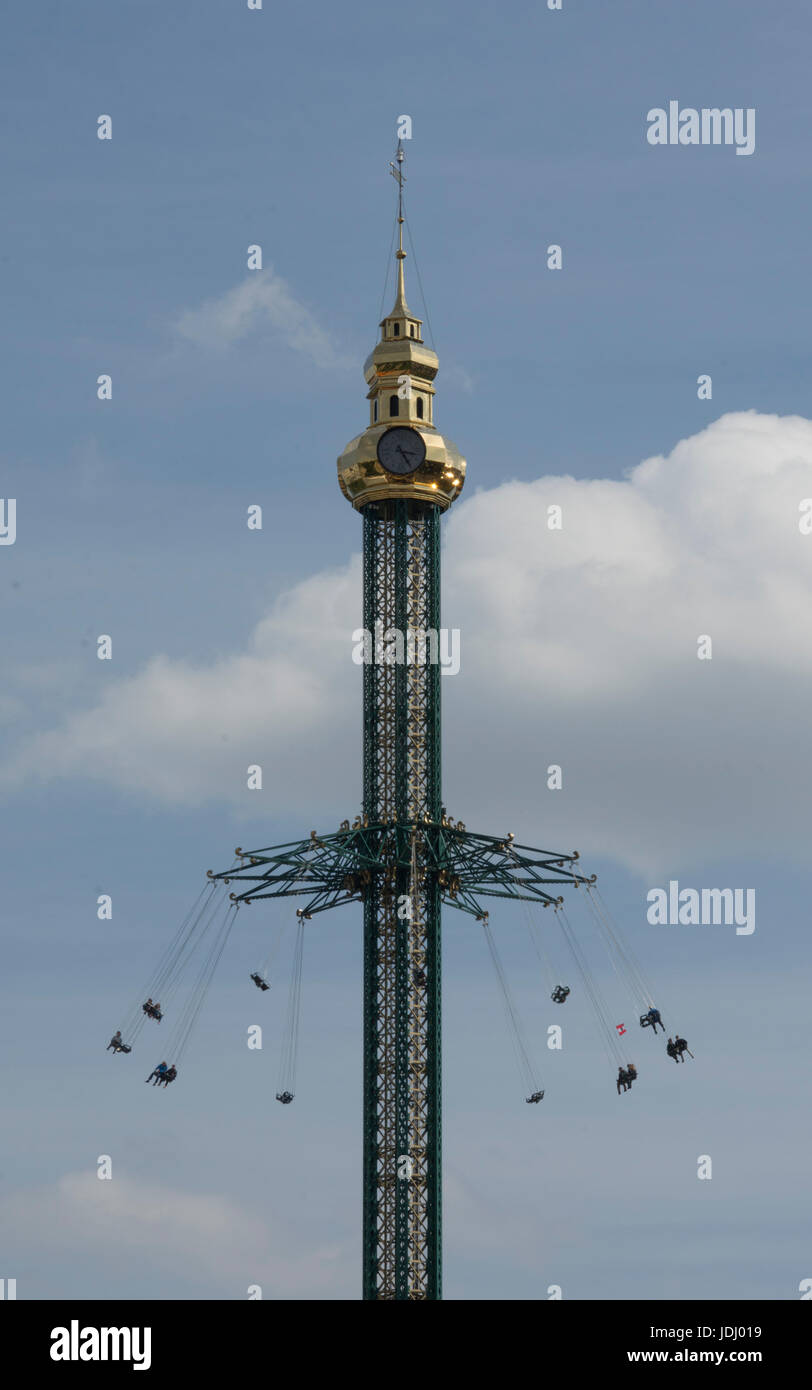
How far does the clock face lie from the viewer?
142750 millimetres

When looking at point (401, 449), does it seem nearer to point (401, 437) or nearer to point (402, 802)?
point (401, 437)

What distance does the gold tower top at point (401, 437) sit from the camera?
A: 143 meters

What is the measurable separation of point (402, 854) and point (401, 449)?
17644 mm

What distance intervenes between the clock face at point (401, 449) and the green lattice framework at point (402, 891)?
14.3 feet

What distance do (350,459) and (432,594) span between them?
7.08 m

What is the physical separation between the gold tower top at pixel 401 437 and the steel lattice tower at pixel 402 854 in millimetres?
61

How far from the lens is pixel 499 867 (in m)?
138

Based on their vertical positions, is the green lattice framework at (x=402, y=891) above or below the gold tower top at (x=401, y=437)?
below

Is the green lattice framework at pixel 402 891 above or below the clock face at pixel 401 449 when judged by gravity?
below

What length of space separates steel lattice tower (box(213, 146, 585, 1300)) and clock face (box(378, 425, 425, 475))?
43 mm

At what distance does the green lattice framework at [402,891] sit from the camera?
137 metres

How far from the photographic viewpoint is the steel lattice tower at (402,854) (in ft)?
449
